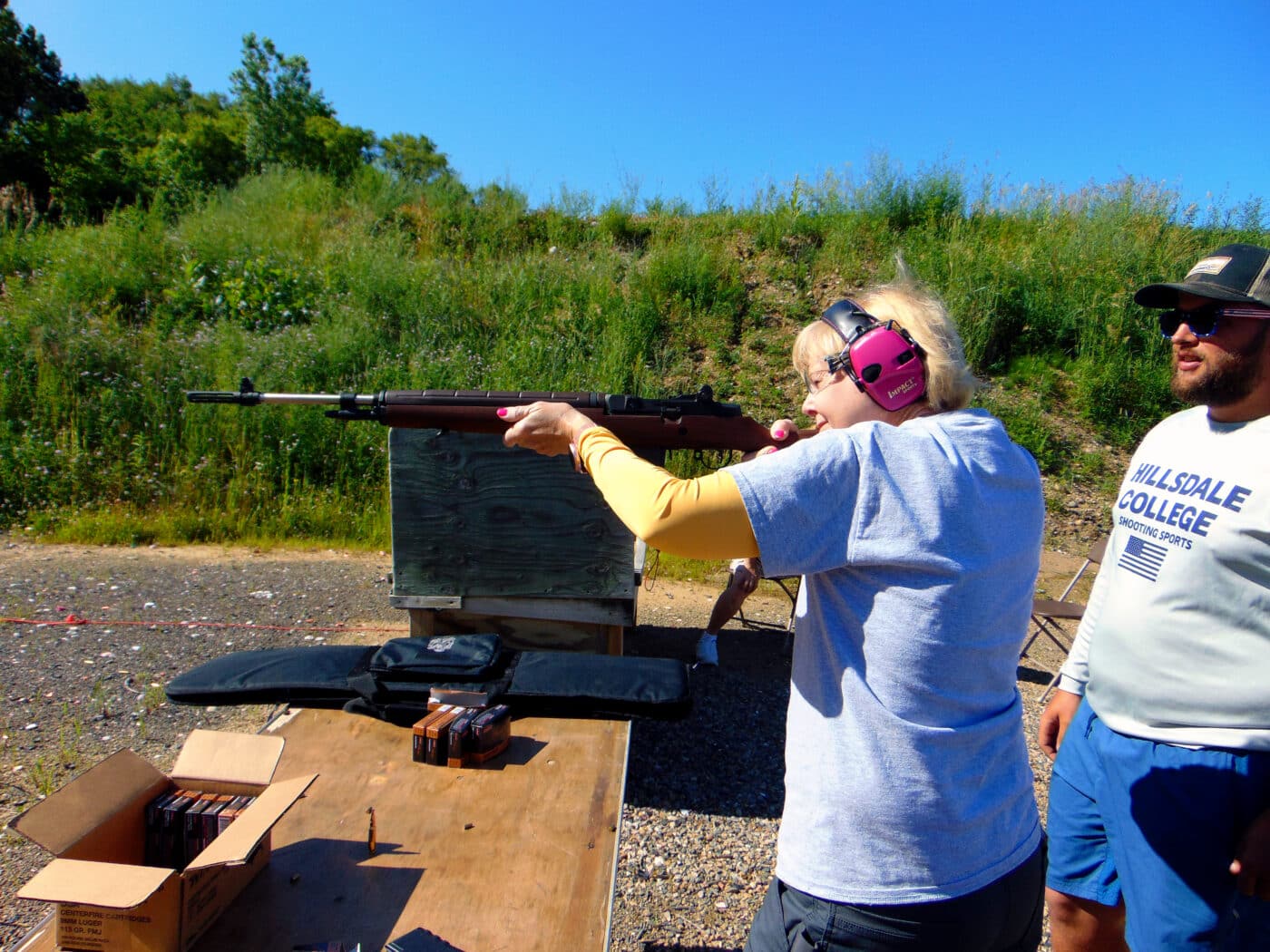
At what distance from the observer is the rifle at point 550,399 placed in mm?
3088

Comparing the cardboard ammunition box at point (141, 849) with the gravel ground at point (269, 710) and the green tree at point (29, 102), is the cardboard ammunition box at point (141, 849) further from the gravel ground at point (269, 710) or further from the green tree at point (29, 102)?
the green tree at point (29, 102)

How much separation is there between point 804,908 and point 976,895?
29 cm

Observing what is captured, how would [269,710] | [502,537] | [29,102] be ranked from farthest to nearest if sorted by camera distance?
[29,102], [269,710], [502,537]

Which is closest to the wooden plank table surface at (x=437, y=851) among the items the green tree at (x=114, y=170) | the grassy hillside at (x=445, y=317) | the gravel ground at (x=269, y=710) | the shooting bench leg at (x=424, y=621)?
the gravel ground at (x=269, y=710)

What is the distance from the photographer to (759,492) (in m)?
1.21

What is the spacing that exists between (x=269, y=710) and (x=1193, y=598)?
4346mm

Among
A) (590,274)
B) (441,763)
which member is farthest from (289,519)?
(441,763)

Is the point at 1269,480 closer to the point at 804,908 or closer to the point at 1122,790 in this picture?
the point at 1122,790

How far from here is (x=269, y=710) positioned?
4406 mm

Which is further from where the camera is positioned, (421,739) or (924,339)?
(421,739)

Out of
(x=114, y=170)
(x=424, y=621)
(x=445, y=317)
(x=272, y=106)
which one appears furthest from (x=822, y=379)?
(x=272, y=106)

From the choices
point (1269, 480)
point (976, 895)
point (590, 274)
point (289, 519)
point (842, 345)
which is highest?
point (590, 274)

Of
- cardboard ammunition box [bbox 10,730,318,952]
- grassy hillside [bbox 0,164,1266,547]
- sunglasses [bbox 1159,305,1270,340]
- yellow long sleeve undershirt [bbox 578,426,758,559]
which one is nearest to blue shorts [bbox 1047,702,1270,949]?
sunglasses [bbox 1159,305,1270,340]

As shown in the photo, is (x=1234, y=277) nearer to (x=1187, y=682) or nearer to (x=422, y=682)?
(x=1187, y=682)
